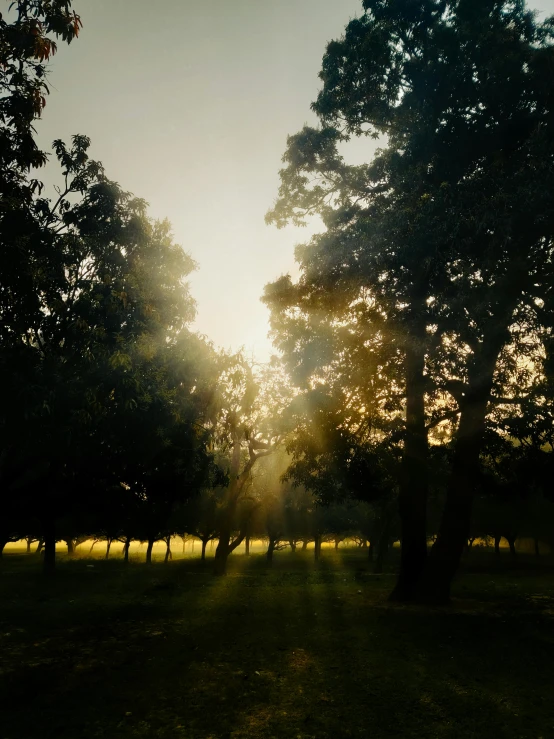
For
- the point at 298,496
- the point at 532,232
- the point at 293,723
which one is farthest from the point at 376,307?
the point at 298,496

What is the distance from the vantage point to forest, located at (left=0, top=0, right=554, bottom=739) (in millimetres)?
8039

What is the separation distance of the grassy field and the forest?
0.07 meters

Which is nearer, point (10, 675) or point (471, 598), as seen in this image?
point (10, 675)

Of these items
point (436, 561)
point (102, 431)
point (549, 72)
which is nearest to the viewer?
point (102, 431)

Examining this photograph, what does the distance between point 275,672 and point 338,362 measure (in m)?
11.8

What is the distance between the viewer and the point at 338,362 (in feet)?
60.3

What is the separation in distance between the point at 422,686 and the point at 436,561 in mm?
9902

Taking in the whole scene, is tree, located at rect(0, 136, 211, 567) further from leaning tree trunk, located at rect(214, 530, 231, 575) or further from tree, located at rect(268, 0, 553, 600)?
leaning tree trunk, located at rect(214, 530, 231, 575)

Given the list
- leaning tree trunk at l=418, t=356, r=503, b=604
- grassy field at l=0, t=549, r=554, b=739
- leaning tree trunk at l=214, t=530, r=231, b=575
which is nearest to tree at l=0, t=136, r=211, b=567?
grassy field at l=0, t=549, r=554, b=739

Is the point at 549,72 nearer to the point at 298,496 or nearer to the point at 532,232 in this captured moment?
the point at 532,232

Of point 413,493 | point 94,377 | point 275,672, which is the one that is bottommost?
point 275,672

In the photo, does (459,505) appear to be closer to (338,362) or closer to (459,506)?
(459,506)

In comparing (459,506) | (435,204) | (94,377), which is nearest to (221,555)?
(459,506)

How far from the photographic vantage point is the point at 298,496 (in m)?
57.4
